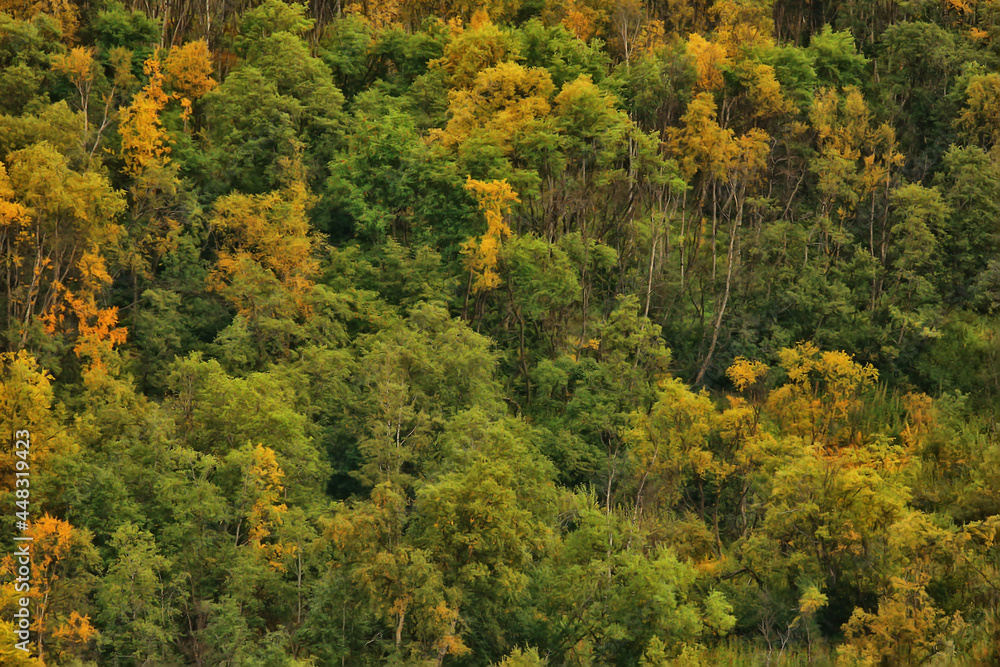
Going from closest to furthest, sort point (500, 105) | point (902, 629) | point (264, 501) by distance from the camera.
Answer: point (902, 629) → point (264, 501) → point (500, 105)

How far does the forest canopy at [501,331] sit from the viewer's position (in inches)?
1172

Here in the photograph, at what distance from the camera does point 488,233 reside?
1577 inches

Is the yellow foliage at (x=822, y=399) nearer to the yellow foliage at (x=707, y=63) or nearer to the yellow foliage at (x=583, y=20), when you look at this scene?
the yellow foliage at (x=707, y=63)

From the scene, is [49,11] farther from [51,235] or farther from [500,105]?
[500,105]

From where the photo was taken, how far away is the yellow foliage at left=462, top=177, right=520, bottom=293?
39.6m

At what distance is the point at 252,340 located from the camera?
3747cm

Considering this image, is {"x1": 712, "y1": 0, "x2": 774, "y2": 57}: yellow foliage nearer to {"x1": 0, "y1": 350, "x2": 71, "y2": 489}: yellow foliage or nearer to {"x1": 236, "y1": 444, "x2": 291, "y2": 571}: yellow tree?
{"x1": 236, "y1": 444, "x2": 291, "y2": 571}: yellow tree

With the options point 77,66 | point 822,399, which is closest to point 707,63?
point 822,399

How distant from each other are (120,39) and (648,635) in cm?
2790

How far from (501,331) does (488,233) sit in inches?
135

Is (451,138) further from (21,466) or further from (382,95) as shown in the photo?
(21,466)

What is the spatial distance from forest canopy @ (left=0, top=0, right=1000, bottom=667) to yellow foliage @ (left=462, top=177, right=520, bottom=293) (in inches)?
5.3

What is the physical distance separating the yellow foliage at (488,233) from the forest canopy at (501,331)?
0.44 ft

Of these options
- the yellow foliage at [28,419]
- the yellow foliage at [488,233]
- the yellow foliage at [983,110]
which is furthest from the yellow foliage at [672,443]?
the yellow foliage at [983,110]
